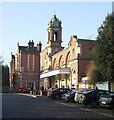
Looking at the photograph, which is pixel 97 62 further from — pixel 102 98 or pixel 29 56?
pixel 29 56

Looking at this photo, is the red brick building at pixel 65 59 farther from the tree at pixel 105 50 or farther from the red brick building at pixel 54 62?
the tree at pixel 105 50

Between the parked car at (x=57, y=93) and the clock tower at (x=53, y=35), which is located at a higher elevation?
the clock tower at (x=53, y=35)

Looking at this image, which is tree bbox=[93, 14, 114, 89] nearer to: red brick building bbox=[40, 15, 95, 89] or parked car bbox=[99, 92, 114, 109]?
parked car bbox=[99, 92, 114, 109]

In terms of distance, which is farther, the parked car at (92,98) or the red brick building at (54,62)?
the red brick building at (54,62)

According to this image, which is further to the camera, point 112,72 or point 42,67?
point 42,67

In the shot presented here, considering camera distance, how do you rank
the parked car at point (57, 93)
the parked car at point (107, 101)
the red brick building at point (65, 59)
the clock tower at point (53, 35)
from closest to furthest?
the parked car at point (107, 101) → the parked car at point (57, 93) → the red brick building at point (65, 59) → the clock tower at point (53, 35)

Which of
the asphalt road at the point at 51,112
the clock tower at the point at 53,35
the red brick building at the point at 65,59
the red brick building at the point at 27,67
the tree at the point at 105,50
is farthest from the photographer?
the red brick building at the point at 27,67

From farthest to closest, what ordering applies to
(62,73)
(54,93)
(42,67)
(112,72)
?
1. (42,67)
2. (62,73)
3. (54,93)
4. (112,72)

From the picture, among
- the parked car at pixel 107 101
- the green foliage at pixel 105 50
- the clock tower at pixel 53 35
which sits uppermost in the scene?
the clock tower at pixel 53 35

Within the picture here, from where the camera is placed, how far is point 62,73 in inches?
2518

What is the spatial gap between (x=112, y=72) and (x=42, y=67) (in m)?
56.2

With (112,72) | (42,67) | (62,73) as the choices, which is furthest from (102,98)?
(42,67)

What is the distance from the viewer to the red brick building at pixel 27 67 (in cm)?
9391

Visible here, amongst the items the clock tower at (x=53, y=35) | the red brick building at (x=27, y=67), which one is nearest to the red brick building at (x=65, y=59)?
the clock tower at (x=53, y=35)
